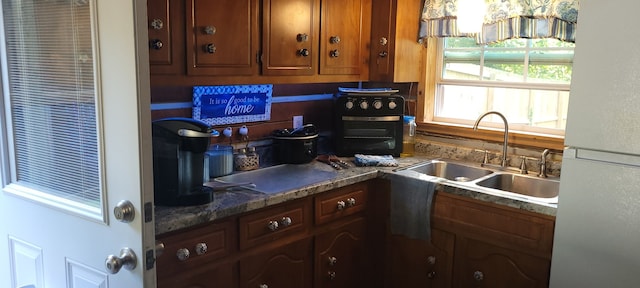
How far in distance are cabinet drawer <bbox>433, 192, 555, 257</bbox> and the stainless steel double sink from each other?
82 mm

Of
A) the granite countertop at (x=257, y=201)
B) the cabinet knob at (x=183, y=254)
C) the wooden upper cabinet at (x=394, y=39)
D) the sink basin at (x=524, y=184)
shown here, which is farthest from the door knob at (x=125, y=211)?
the wooden upper cabinet at (x=394, y=39)

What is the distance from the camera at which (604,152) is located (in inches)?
70.5

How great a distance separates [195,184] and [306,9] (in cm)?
116

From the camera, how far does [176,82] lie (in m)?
2.17

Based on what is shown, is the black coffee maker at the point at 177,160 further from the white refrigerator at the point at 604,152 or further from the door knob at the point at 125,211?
the white refrigerator at the point at 604,152

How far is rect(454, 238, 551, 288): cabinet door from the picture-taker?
2.28 metres

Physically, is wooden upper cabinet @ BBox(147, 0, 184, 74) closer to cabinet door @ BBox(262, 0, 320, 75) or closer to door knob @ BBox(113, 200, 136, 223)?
cabinet door @ BBox(262, 0, 320, 75)

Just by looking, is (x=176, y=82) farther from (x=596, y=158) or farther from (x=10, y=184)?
(x=596, y=158)

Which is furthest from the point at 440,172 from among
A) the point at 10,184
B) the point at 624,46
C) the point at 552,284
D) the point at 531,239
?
the point at 10,184

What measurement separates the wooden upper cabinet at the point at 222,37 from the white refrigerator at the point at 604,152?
4.55 feet

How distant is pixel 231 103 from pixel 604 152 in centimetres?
173

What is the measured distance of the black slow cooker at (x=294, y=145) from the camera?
281 cm

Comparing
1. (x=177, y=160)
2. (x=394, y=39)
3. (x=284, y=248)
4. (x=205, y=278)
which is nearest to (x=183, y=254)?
(x=205, y=278)

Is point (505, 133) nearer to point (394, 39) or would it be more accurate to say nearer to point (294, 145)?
point (394, 39)
